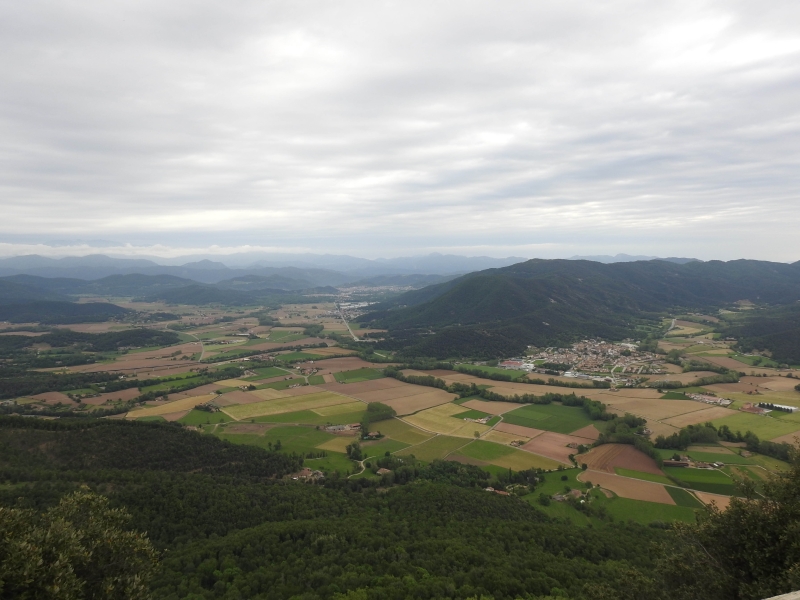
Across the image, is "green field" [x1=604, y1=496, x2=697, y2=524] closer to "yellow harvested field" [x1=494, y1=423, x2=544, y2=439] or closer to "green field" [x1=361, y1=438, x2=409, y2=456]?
"yellow harvested field" [x1=494, y1=423, x2=544, y2=439]

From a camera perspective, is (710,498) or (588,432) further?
(588,432)

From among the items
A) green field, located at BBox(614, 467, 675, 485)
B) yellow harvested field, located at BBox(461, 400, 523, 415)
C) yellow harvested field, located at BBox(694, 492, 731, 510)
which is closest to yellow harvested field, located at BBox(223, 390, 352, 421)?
yellow harvested field, located at BBox(461, 400, 523, 415)

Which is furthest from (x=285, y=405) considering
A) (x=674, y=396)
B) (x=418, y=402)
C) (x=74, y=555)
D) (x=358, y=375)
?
(x=674, y=396)

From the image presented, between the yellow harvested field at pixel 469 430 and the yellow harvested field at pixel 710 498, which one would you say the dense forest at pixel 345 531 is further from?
the yellow harvested field at pixel 469 430

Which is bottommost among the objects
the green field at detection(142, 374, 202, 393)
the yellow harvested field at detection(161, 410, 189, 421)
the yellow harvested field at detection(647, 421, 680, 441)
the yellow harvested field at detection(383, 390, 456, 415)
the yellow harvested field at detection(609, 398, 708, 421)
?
the green field at detection(142, 374, 202, 393)

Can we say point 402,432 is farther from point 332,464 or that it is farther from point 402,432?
point 332,464

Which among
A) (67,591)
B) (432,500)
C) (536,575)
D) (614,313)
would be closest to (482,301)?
(614,313)

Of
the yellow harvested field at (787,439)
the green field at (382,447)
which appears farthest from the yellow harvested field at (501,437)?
the yellow harvested field at (787,439)
